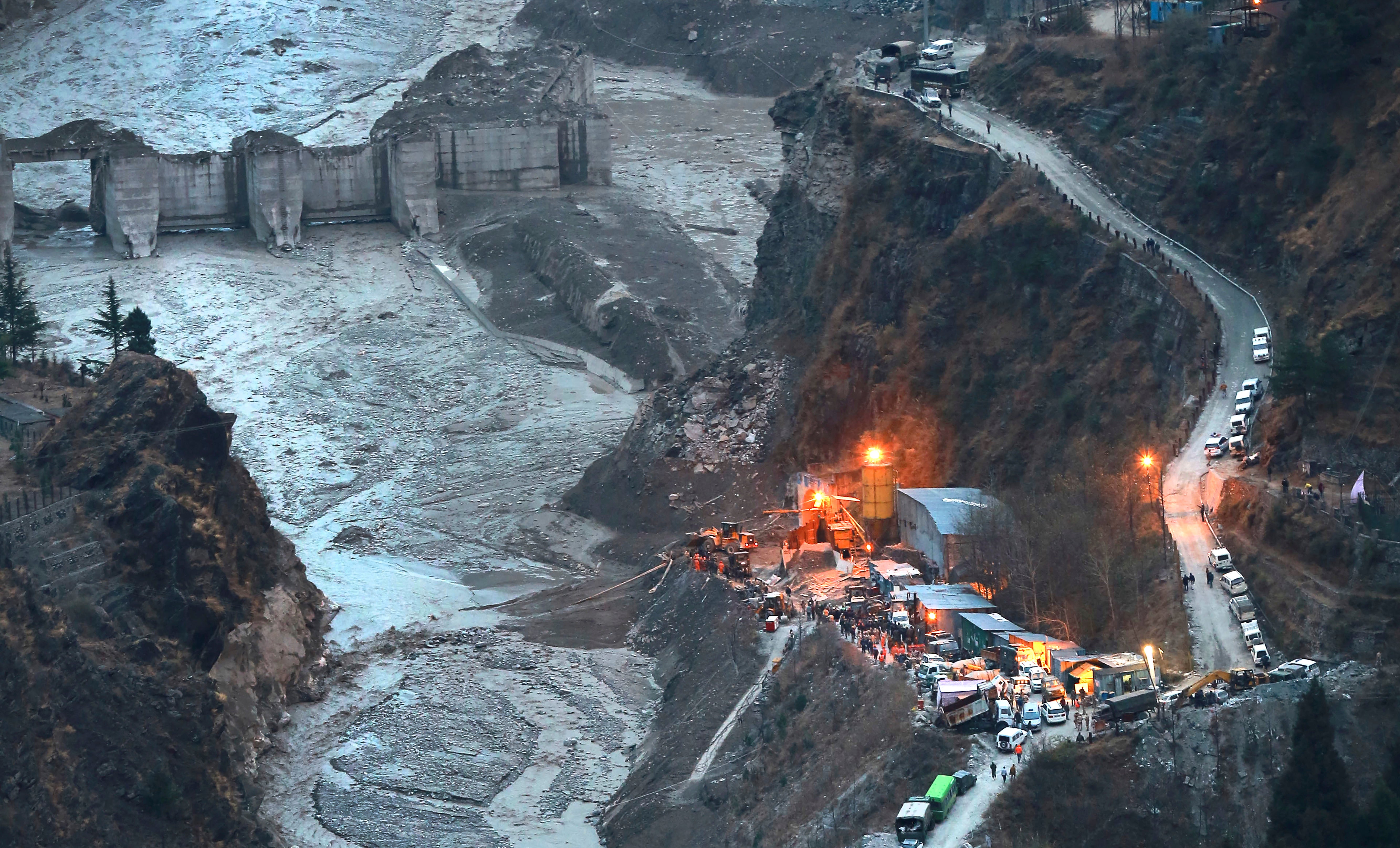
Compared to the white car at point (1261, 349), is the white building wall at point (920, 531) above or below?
below

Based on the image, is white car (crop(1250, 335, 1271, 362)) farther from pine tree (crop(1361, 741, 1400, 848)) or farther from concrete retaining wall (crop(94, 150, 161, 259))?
concrete retaining wall (crop(94, 150, 161, 259))

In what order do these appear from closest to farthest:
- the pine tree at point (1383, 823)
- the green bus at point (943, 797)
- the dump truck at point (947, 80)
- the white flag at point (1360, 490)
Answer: the pine tree at point (1383, 823) < the green bus at point (943, 797) < the white flag at point (1360, 490) < the dump truck at point (947, 80)

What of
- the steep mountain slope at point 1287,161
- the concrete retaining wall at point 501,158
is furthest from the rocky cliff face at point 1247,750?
the concrete retaining wall at point 501,158

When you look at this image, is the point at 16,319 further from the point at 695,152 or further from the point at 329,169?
the point at 695,152

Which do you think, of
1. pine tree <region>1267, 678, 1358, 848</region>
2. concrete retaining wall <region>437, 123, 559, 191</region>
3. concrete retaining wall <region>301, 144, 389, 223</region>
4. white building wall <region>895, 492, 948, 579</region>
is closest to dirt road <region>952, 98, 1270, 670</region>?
pine tree <region>1267, 678, 1358, 848</region>

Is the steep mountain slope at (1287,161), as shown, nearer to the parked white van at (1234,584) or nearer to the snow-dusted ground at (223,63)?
the parked white van at (1234,584)

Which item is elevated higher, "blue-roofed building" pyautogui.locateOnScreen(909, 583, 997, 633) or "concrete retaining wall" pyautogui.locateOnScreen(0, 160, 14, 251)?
"concrete retaining wall" pyautogui.locateOnScreen(0, 160, 14, 251)

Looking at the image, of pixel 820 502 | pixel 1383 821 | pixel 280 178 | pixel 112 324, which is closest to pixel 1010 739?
pixel 1383 821
